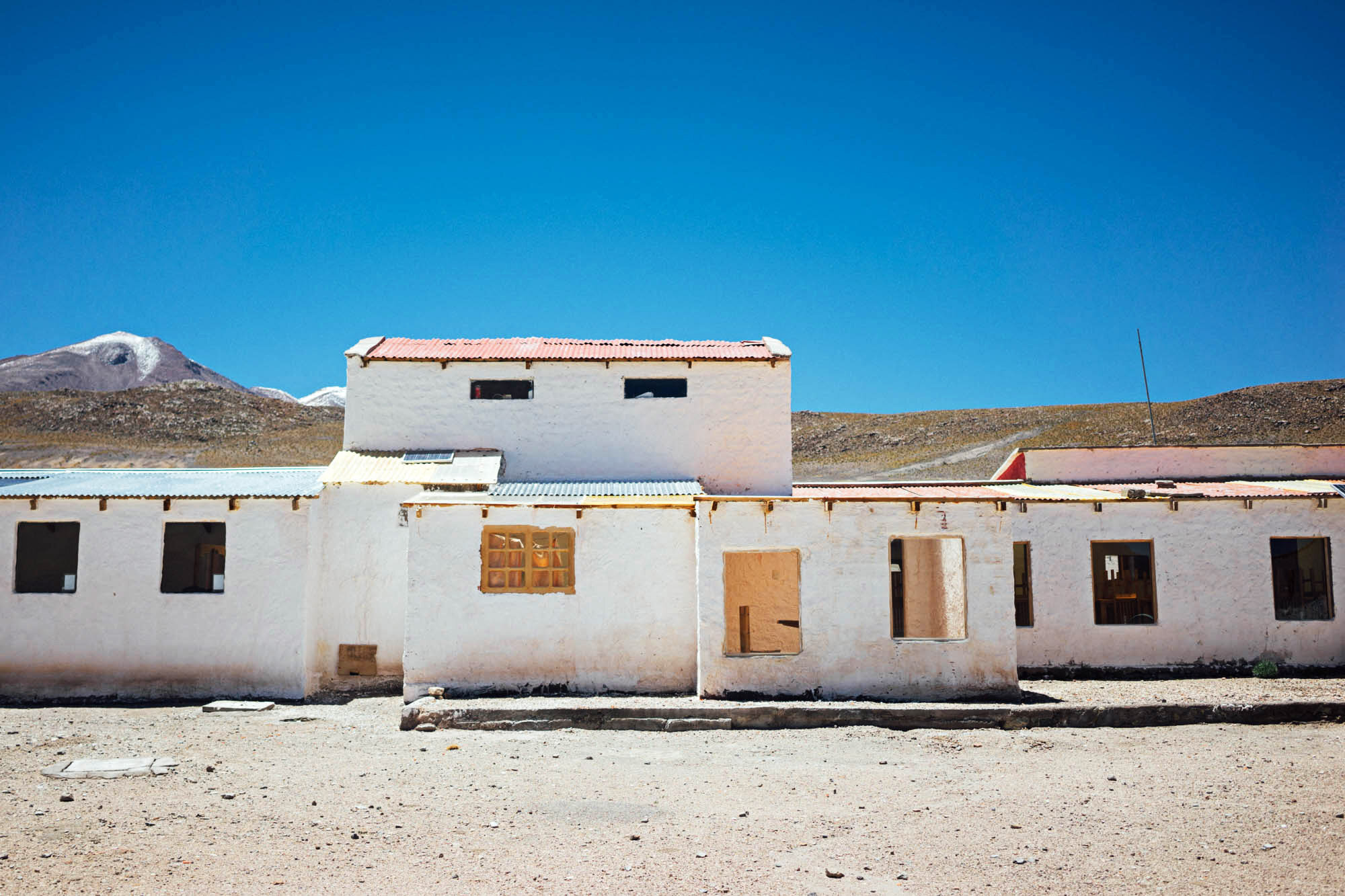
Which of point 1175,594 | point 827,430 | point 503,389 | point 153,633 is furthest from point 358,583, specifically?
point 827,430

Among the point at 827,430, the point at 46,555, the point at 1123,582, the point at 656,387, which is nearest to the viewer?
the point at 1123,582

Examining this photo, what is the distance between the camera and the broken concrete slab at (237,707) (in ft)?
44.1

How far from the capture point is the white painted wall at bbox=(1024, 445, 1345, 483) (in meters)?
19.0

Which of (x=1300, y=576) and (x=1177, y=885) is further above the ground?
(x=1300, y=576)

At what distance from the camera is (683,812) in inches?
317

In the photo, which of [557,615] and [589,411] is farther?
[589,411]

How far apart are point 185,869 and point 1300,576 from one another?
16908 mm

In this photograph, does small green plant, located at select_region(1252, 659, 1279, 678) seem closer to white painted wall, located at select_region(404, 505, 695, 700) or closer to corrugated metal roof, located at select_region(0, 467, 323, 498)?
white painted wall, located at select_region(404, 505, 695, 700)

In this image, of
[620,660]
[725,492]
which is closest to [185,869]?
[620,660]

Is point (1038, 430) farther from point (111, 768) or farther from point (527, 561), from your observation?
point (111, 768)

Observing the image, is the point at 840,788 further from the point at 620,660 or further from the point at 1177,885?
the point at 620,660

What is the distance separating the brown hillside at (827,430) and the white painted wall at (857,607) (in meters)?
35.1

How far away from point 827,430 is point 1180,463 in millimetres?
49595

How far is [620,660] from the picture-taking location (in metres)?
13.7
